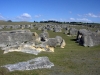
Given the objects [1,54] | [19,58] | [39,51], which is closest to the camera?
[19,58]

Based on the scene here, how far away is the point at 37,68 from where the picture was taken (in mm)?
19234

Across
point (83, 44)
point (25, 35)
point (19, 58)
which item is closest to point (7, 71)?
point (19, 58)

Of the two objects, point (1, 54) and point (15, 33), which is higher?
point (15, 33)

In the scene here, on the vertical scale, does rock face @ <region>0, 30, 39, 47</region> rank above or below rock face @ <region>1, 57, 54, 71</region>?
above

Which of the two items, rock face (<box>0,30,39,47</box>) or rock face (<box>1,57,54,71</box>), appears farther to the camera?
rock face (<box>0,30,39,47</box>)

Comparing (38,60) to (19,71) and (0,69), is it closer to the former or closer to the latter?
(19,71)

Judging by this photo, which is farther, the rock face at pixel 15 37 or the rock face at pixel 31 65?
the rock face at pixel 15 37

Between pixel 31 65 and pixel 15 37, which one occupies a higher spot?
pixel 15 37

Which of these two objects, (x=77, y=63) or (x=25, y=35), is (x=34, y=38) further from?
(x=77, y=63)

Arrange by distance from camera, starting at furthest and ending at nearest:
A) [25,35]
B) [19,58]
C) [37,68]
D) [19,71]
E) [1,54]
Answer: [25,35] → [1,54] → [19,58] → [37,68] → [19,71]

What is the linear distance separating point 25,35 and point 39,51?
8431 mm

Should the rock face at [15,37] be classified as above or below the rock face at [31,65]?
above

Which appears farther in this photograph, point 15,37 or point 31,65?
point 15,37

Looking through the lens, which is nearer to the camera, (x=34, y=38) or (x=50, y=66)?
(x=50, y=66)
